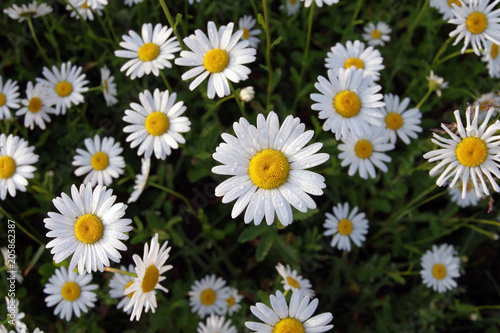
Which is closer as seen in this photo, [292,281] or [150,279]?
[150,279]

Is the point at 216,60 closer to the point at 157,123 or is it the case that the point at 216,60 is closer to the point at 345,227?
the point at 157,123

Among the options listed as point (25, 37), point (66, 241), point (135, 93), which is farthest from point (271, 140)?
point (25, 37)

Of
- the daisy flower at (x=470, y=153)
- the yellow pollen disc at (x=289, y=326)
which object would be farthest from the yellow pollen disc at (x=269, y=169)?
the daisy flower at (x=470, y=153)

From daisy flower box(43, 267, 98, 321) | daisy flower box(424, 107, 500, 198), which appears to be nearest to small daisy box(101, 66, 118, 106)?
daisy flower box(43, 267, 98, 321)

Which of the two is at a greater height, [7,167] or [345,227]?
[345,227]

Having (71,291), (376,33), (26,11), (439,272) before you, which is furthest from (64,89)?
(439,272)

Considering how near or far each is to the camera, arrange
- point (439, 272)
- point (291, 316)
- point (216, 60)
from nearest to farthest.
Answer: point (291, 316)
point (216, 60)
point (439, 272)

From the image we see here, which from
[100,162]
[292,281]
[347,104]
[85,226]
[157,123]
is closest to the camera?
[85,226]
